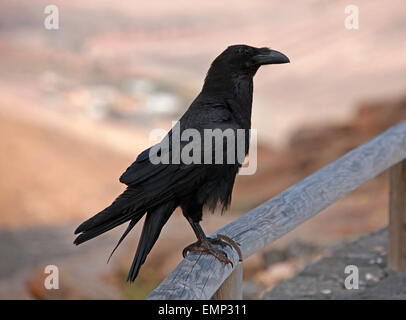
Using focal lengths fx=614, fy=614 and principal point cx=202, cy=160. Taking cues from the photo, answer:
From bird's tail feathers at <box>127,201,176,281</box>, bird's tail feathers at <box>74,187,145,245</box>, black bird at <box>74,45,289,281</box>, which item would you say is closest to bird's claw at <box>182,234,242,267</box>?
black bird at <box>74,45,289,281</box>

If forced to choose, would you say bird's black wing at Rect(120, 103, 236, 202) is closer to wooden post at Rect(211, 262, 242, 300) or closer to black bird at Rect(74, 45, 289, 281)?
black bird at Rect(74, 45, 289, 281)

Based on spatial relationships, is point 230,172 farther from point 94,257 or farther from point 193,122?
point 94,257

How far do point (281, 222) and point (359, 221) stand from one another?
237 inches

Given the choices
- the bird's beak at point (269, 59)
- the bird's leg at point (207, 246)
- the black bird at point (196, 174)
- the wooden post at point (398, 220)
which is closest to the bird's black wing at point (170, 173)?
the black bird at point (196, 174)

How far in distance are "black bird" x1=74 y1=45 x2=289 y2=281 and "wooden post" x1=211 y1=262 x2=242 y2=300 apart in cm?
14

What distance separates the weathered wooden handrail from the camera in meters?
2.42

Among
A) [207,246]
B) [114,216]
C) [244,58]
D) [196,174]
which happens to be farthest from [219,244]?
[244,58]

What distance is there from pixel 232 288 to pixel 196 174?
0.56 meters

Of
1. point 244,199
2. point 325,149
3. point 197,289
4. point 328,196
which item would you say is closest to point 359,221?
point 244,199

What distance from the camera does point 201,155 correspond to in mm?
2924

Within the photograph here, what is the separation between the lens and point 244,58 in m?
3.25

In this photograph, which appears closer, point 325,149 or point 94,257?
point 94,257

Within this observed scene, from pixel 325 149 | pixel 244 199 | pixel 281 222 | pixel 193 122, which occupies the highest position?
pixel 325 149

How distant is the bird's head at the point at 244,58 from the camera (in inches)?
127
